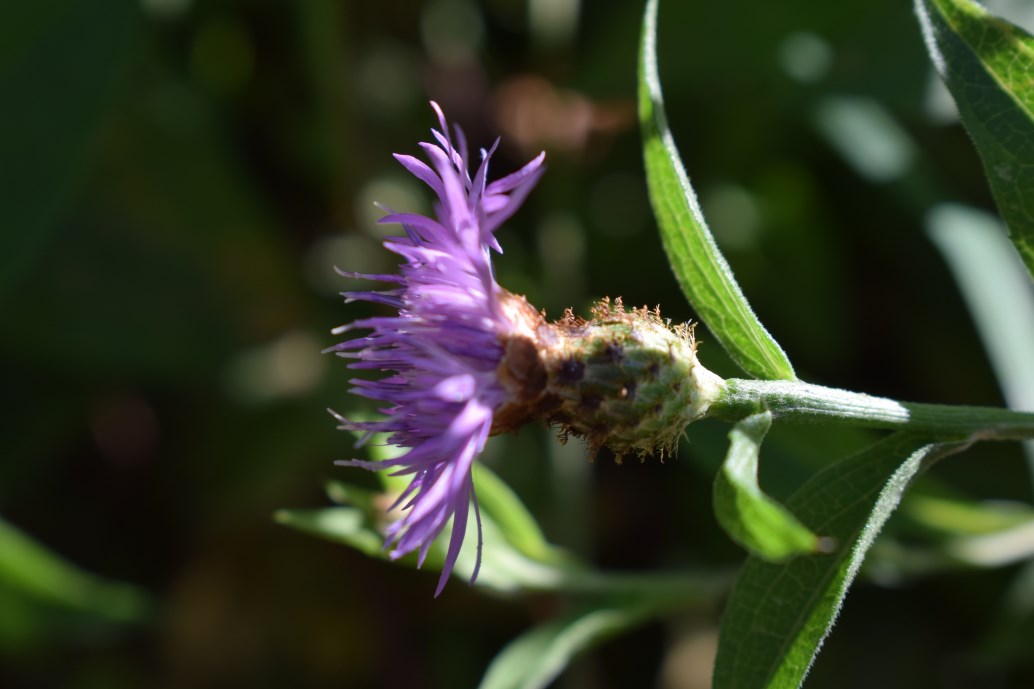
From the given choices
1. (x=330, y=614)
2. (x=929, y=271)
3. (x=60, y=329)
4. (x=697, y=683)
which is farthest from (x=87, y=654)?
(x=929, y=271)

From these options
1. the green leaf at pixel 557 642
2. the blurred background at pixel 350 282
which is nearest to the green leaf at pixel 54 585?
the blurred background at pixel 350 282

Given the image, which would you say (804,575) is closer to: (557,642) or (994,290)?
(557,642)

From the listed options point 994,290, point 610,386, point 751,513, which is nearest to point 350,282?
point 994,290

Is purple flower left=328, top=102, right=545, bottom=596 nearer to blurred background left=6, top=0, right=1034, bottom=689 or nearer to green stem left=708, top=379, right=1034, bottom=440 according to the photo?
green stem left=708, top=379, right=1034, bottom=440

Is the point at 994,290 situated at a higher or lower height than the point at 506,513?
higher

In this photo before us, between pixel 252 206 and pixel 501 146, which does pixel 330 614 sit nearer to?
pixel 252 206

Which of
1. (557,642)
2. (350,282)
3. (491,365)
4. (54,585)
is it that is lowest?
(54,585)
